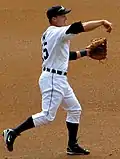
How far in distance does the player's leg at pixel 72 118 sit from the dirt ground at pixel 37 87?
13cm

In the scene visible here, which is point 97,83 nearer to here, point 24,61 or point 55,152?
point 24,61

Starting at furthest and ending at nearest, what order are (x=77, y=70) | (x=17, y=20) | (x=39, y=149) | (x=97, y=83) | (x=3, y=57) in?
(x=17, y=20), (x=3, y=57), (x=77, y=70), (x=97, y=83), (x=39, y=149)

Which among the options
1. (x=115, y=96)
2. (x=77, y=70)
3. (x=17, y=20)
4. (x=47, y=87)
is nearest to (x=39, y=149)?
(x=47, y=87)

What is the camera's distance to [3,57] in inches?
474

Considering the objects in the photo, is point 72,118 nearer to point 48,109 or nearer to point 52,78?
point 48,109

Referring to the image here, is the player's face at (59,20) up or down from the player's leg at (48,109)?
up

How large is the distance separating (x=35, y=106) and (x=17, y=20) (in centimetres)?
546

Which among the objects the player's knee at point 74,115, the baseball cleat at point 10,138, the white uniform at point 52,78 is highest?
the white uniform at point 52,78

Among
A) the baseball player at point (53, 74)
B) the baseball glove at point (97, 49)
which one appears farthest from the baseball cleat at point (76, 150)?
the baseball glove at point (97, 49)

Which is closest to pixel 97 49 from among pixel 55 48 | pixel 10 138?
pixel 55 48

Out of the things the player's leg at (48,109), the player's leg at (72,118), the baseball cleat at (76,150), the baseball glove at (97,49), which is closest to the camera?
the player's leg at (48,109)

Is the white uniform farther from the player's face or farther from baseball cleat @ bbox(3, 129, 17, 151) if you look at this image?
baseball cleat @ bbox(3, 129, 17, 151)

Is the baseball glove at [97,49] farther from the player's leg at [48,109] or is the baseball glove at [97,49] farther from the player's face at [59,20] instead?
the player's leg at [48,109]

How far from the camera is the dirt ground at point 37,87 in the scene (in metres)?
7.17
